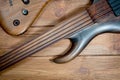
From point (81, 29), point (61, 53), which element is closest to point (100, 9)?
point (81, 29)

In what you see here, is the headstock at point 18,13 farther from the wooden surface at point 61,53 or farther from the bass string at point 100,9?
the bass string at point 100,9

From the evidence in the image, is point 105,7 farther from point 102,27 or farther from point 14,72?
point 14,72

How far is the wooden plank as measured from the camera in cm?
91

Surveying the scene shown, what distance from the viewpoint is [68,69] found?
0.92 m

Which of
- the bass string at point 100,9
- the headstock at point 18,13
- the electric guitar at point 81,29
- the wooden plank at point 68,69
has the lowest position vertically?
the wooden plank at point 68,69

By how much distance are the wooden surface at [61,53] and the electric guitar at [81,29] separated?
70 mm

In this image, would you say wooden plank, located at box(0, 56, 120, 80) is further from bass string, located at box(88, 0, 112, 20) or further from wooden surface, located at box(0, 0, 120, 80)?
bass string, located at box(88, 0, 112, 20)

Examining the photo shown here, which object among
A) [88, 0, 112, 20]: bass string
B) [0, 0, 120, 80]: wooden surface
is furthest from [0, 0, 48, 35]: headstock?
[88, 0, 112, 20]: bass string

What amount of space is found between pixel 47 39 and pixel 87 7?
0.17m

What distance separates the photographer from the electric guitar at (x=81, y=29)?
82 centimetres

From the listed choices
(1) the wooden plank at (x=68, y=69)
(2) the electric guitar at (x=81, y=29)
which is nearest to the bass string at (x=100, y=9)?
(2) the electric guitar at (x=81, y=29)

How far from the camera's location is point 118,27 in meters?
0.82

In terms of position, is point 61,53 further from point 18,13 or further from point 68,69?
point 18,13

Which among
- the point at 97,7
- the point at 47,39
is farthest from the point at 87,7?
the point at 47,39
